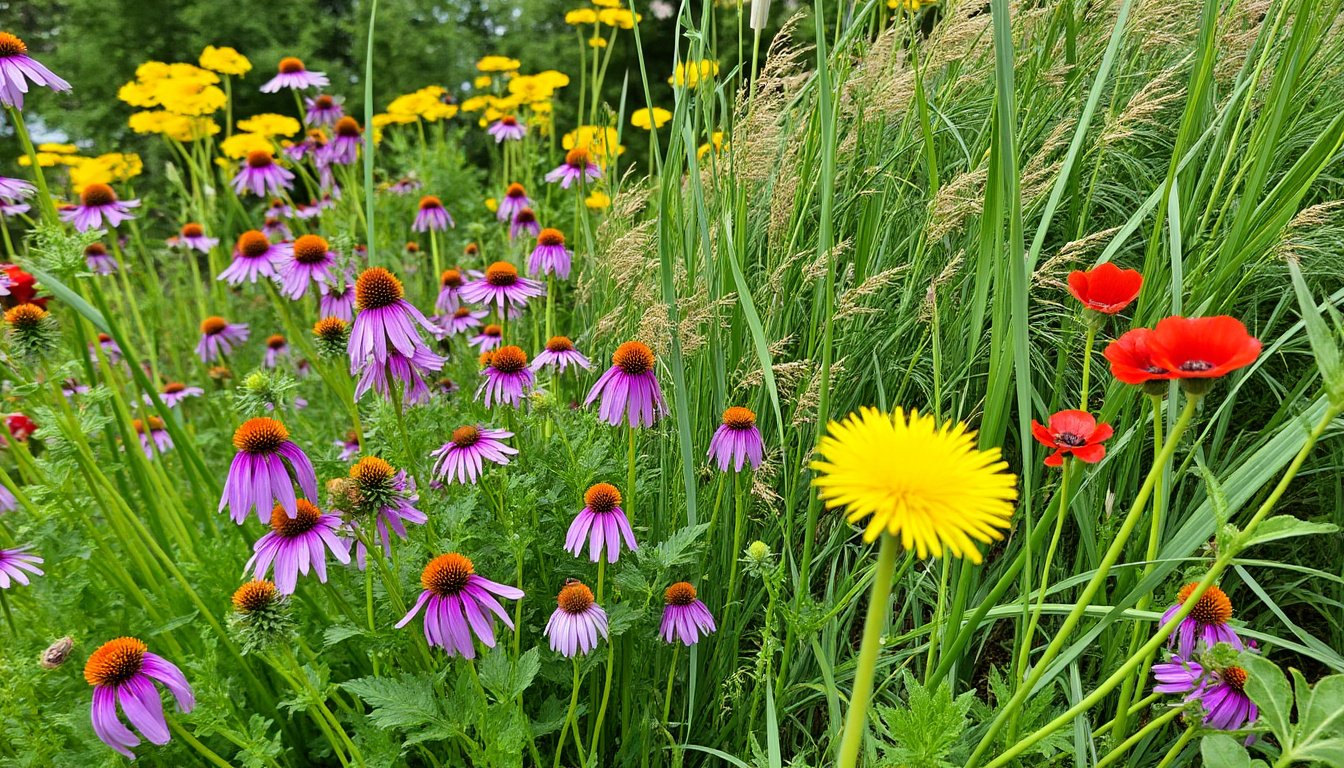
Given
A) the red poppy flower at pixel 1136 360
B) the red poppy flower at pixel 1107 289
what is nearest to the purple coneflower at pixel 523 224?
the red poppy flower at pixel 1107 289

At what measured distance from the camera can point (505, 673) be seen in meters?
1.20

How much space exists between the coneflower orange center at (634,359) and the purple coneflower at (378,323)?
0.34m

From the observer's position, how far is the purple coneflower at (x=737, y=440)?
1.40 metres

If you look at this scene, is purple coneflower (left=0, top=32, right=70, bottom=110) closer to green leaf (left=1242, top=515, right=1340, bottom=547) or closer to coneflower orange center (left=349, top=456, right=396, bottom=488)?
coneflower orange center (left=349, top=456, right=396, bottom=488)

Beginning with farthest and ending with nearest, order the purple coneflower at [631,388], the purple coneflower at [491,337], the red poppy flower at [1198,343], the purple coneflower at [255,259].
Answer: the purple coneflower at [491,337]
the purple coneflower at [255,259]
the purple coneflower at [631,388]
the red poppy flower at [1198,343]

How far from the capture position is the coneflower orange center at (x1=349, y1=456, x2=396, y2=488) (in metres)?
1.21

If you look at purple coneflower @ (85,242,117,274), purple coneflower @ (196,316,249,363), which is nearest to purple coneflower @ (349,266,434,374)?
purple coneflower @ (196,316,249,363)

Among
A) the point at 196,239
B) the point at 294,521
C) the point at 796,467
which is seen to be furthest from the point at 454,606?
the point at 196,239

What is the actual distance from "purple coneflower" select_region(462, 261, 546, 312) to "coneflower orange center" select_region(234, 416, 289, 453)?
2.48ft

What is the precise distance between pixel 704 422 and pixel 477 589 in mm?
676

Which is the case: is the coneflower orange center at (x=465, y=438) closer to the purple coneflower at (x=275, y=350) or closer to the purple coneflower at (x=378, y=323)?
the purple coneflower at (x=378, y=323)

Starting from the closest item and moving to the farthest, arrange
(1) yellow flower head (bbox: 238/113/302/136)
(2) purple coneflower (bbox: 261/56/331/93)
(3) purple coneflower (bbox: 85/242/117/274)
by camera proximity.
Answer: (3) purple coneflower (bbox: 85/242/117/274) → (2) purple coneflower (bbox: 261/56/331/93) → (1) yellow flower head (bbox: 238/113/302/136)

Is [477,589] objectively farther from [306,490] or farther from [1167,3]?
[1167,3]

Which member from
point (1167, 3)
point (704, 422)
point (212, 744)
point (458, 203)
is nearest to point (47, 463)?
point (212, 744)
